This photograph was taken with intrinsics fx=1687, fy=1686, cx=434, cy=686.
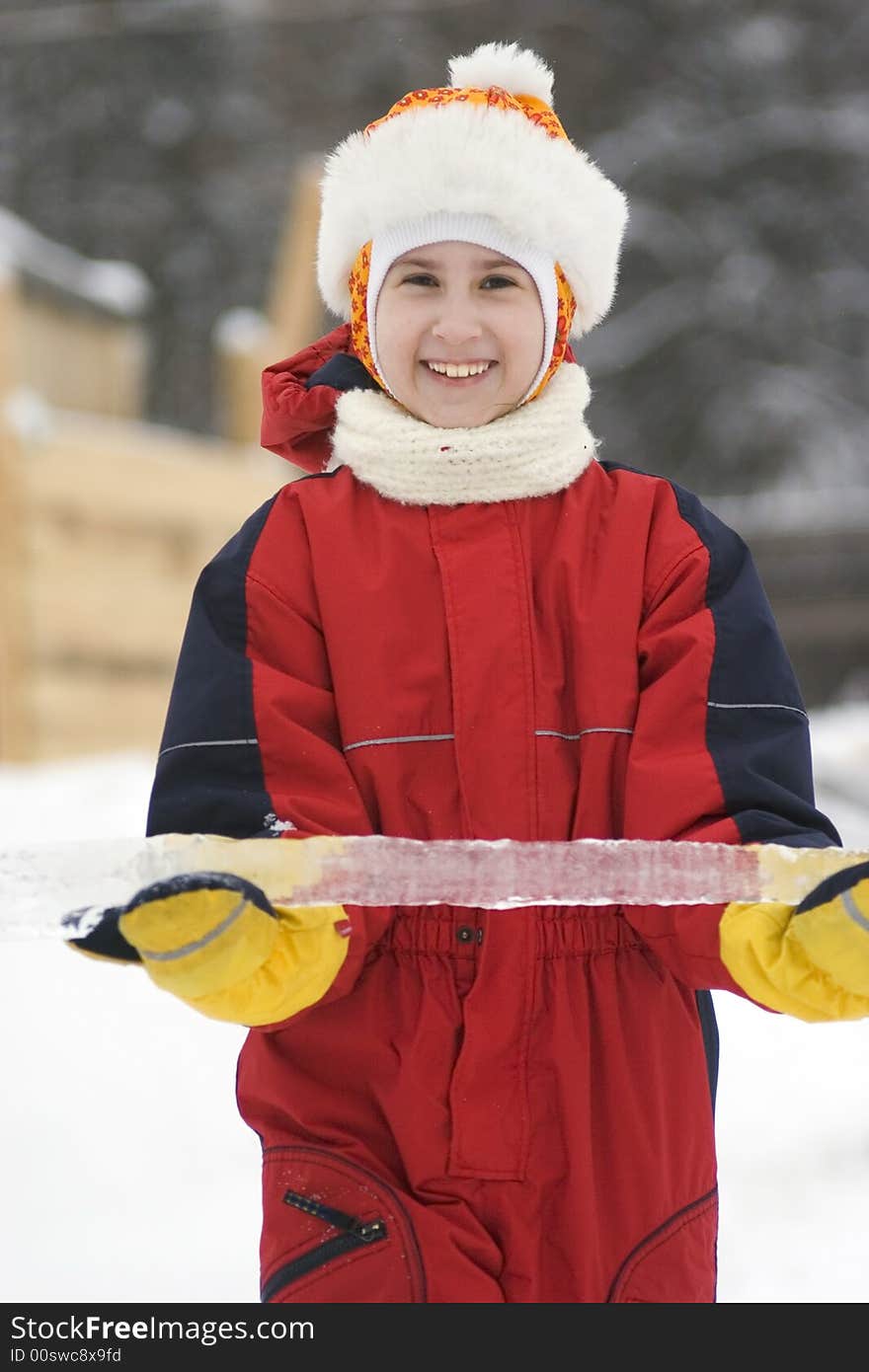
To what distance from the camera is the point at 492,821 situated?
1.47m

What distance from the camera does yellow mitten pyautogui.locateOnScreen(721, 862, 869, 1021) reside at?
1270 mm

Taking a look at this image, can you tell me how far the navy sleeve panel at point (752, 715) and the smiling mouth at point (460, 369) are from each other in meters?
0.23

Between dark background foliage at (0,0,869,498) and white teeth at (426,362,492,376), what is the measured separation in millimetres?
11834

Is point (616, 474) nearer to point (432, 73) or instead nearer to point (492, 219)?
point (492, 219)

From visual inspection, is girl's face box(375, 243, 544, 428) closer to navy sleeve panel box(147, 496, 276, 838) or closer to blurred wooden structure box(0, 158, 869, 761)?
navy sleeve panel box(147, 496, 276, 838)

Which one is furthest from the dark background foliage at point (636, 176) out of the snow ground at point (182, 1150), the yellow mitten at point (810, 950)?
the yellow mitten at point (810, 950)

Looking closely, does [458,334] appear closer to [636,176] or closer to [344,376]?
[344,376]

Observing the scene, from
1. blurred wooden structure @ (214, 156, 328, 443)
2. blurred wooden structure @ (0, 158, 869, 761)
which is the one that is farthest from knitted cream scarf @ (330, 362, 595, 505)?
blurred wooden structure @ (214, 156, 328, 443)

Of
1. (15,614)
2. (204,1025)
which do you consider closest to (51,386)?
(15,614)

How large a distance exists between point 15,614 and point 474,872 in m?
4.19

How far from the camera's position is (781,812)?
1.44 metres

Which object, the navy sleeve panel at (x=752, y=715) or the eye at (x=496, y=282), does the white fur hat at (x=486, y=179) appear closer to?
the eye at (x=496, y=282)

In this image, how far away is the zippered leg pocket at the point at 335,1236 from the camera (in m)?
1.42

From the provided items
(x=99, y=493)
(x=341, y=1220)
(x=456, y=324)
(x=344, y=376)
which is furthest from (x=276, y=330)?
(x=341, y=1220)
